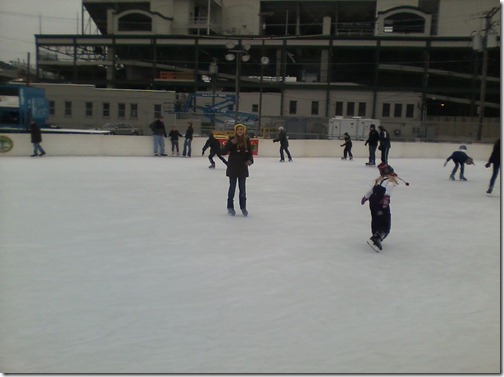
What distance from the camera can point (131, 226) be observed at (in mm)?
7117

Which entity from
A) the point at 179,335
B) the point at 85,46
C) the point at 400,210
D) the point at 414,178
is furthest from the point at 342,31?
the point at 179,335

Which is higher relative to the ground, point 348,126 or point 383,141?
point 348,126

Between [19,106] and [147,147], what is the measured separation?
11.7 meters

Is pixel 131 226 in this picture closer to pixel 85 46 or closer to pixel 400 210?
pixel 400 210

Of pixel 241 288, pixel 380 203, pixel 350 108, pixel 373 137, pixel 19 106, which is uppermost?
pixel 350 108

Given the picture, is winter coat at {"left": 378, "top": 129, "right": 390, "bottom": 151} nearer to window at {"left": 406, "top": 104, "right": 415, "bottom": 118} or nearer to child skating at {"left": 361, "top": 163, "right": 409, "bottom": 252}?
Result: child skating at {"left": 361, "top": 163, "right": 409, "bottom": 252}

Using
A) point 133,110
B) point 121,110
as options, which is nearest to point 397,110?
point 133,110

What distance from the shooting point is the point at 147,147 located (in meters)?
21.0

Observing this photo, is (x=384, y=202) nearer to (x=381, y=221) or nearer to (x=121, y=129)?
(x=381, y=221)

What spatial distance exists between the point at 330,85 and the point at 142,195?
35.1 meters

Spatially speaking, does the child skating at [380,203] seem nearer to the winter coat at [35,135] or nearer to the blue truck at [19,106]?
the winter coat at [35,135]

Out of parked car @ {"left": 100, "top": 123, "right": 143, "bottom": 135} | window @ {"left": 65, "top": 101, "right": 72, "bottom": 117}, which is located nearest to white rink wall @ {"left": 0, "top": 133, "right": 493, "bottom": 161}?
parked car @ {"left": 100, "top": 123, "right": 143, "bottom": 135}

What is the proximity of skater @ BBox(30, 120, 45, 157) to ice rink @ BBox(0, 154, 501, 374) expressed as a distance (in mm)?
8730

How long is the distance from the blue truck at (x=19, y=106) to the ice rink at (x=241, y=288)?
65.0 ft
